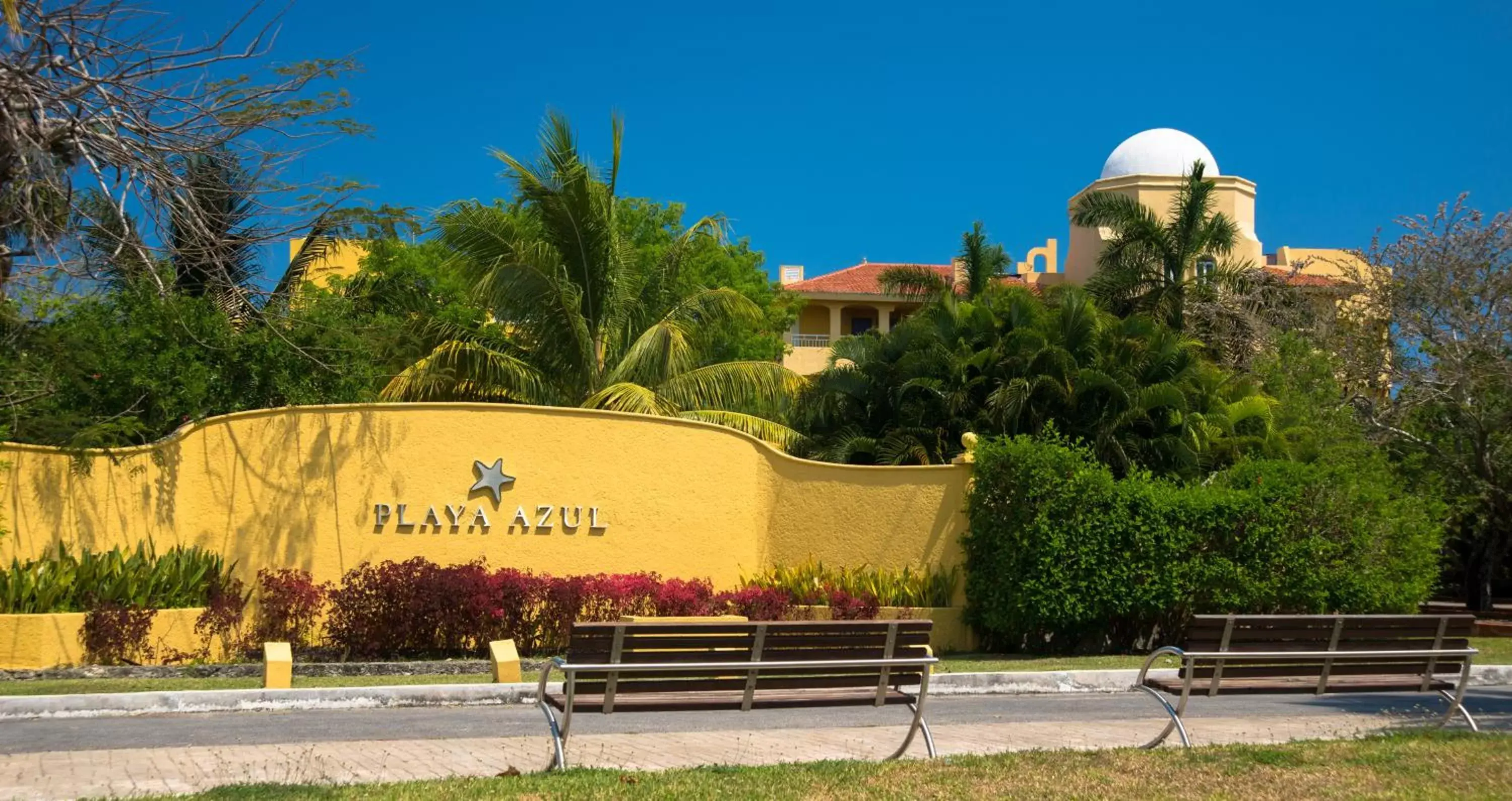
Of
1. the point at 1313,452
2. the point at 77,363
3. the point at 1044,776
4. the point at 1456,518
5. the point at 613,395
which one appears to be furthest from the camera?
the point at 1456,518

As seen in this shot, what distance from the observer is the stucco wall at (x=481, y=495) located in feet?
50.8

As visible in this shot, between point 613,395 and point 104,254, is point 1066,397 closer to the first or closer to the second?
point 613,395

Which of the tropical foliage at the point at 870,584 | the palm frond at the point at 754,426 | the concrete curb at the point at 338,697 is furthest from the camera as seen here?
the palm frond at the point at 754,426

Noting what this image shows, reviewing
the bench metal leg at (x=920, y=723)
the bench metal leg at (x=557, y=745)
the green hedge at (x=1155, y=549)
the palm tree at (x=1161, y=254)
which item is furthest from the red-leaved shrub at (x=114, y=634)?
the palm tree at (x=1161, y=254)

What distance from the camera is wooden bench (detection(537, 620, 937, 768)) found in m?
8.24

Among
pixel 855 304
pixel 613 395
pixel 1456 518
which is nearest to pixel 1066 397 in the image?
pixel 613 395

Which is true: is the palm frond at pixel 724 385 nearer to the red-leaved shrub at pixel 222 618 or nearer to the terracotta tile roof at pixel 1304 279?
the red-leaved shrub at pixel 222 618

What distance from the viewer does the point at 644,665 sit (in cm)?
830

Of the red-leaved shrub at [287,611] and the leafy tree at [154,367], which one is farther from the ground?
the leafy tree at [154,367]

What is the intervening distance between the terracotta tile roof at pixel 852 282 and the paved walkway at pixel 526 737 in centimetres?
3847

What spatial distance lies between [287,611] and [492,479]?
286cm

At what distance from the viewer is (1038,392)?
850 inches

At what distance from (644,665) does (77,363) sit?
11245mm

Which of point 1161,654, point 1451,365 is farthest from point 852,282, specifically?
point 1161,654
